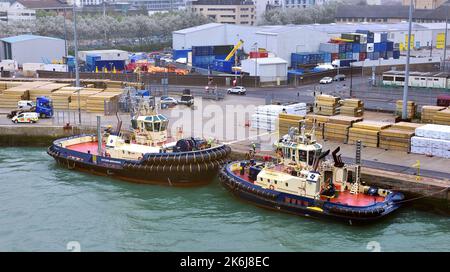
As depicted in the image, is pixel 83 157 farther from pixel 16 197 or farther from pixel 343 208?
pixel 343 208

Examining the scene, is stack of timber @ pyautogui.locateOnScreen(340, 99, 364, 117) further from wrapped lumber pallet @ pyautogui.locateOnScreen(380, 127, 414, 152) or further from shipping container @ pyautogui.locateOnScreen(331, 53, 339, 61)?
shipping container @ pyautogui.locateOnScreen(331, 53, 339, 61)

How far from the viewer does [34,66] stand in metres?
63.2

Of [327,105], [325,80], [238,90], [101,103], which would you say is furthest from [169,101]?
[325,80]

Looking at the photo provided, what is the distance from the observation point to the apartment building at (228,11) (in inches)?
5005

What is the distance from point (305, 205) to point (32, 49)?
55.0m

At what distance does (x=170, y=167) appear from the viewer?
29.6 meters

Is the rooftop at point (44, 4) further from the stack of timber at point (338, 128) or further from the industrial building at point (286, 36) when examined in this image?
the stack of timber at point (338, 128)

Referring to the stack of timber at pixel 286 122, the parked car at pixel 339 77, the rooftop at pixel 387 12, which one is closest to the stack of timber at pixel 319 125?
the stack of timber at pixel 286 122

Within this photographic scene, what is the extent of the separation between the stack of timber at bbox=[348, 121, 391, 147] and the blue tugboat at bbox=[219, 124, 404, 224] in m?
5.25

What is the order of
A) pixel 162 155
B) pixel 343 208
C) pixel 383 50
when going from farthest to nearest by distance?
pixel 383 50, pixel 162 155, pixel 343 208

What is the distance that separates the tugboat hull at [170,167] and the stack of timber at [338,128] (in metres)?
6.60

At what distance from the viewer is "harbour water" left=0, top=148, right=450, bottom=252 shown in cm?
2288
